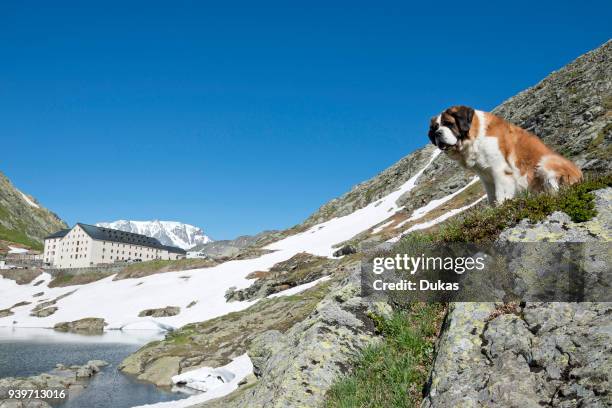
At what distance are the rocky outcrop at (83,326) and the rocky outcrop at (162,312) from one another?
6831 mm

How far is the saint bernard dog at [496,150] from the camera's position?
9297 millimetres

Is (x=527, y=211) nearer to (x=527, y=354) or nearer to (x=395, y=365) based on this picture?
(x=527, y=354)

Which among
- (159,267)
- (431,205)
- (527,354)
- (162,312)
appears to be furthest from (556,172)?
(159,267)

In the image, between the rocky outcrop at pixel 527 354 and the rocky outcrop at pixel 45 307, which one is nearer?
the rocky outcrop at pixel 527 354

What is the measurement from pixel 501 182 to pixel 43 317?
99310mm

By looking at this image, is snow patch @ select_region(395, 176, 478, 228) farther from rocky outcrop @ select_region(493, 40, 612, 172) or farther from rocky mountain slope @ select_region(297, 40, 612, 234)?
rocky outcrop @ select_region(493, 40, 612, 172)

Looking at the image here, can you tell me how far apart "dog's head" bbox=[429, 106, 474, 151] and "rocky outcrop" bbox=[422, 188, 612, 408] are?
10.4ft

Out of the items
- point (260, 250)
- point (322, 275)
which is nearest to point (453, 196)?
point (322, 275)

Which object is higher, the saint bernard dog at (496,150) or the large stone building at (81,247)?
the large stone building at (81,247)

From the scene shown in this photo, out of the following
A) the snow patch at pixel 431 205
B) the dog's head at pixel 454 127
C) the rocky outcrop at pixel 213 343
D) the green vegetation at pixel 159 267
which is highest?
the snow patch at pixel 431 205

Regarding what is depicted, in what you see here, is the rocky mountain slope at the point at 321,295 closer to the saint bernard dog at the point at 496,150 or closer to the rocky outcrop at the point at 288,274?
the rocky outcrop at the point at 288,274

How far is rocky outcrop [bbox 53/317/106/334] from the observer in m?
76.6

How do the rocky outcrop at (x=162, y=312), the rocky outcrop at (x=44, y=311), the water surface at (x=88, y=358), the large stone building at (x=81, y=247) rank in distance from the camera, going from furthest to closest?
the large stone building at (x=81, y=247), the rocky outcrop at (x=44, y=311), the rocky outcrop at (x=162, y=312), the water surface at (x=88, y=358)

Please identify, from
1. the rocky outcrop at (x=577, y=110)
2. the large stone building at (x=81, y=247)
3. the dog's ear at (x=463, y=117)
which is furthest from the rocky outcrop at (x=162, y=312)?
the large stone building at (x=81, y=247)
